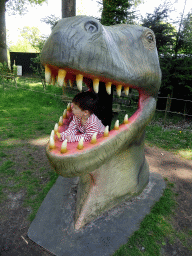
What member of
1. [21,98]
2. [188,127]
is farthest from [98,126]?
[21,98]

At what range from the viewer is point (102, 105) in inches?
106

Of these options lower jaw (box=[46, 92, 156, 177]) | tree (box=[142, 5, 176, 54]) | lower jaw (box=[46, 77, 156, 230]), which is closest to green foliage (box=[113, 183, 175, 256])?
lower jaw (box=[46, 77, 156, 230])

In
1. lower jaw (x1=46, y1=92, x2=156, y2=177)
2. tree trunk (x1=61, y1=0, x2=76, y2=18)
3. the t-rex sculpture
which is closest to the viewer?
the t-rex sculpture

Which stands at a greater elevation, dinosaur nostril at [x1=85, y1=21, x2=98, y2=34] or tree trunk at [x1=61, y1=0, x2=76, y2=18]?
tree trunk at [x1=61, y1=0, x2=76, y2=18]

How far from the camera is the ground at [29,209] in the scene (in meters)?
2.11

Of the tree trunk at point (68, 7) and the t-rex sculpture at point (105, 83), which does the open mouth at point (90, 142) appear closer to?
the t-rex sculpture at point (105, 83)

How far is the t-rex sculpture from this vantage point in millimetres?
1460

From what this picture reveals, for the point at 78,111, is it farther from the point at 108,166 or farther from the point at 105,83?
the point at 108,166

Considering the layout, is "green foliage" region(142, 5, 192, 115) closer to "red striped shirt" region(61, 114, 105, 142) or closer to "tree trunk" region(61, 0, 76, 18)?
"tree trunk" region(61, 0, 76, 18)

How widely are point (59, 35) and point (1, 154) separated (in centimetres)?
352

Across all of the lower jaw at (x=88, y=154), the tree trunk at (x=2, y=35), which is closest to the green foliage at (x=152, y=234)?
the lower jaw at (x=88, y=154)

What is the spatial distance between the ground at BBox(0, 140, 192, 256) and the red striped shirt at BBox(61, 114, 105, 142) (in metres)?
1.27

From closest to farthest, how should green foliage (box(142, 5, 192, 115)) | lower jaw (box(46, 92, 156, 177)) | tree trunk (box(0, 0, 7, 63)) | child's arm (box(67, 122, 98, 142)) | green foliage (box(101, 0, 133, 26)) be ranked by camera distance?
lower jaw (box(46, 92, 156, 177)) → child's arm (box(67, 122, 98, 142)) → green foliage (box(142, 5, 192, 115)) → green foliage (box(101, 0, 133, 26)) → tree trunk (box(0, 0, 7, 63))

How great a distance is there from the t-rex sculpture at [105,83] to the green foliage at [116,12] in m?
6.11
